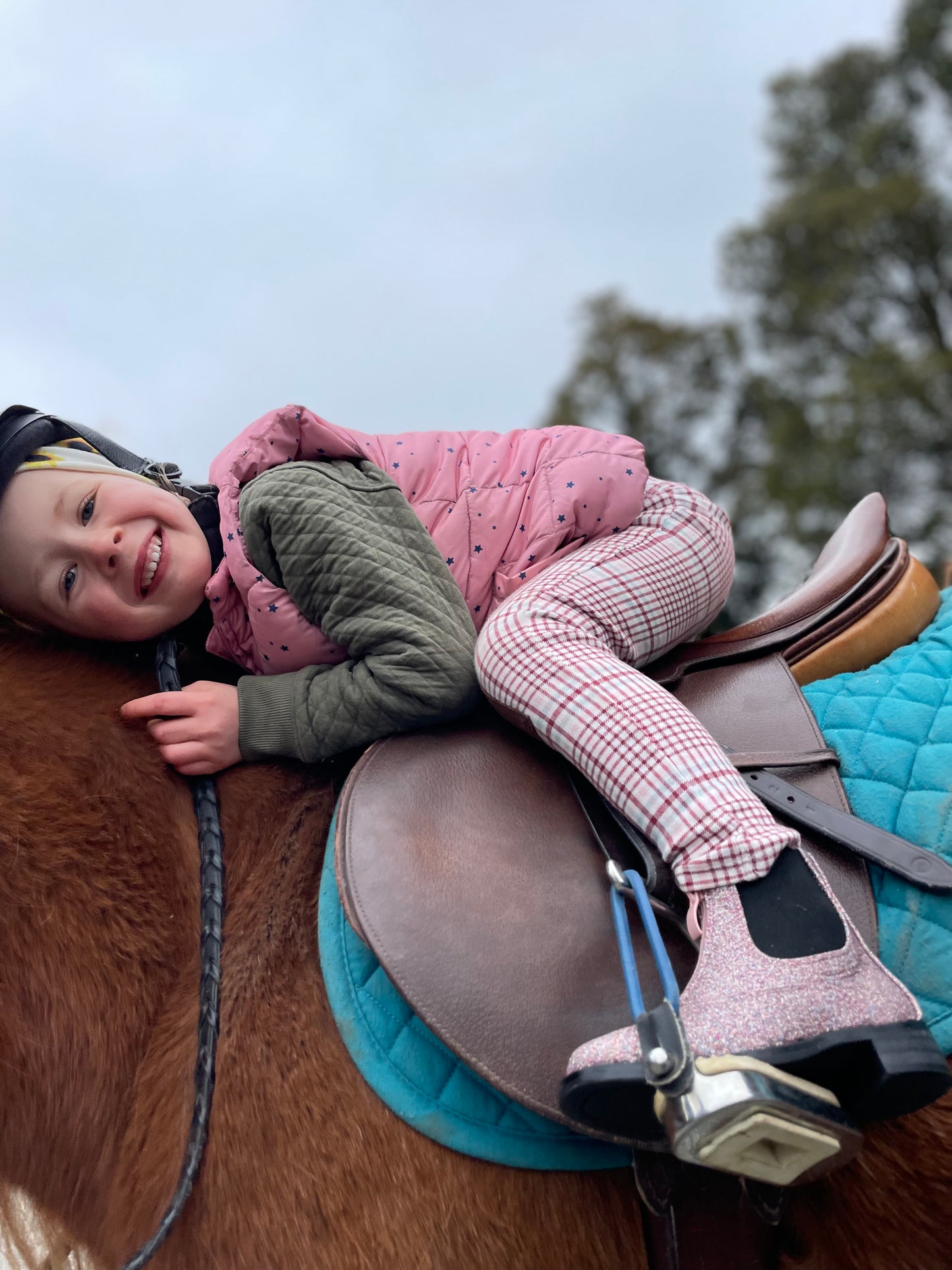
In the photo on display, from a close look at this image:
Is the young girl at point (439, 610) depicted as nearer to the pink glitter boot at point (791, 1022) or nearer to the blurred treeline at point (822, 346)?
the pink glitter boot at point (791, 1022)

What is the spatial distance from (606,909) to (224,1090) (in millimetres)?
491

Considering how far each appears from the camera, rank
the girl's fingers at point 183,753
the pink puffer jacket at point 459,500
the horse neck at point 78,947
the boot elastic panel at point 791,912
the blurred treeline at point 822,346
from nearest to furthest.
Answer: the boot elastic panel at point 791,912, the horse neck at point 78,947, the girl's fingers at point 183,753, the pink puffer jacket at point 459,500, the blurred treeline at point 822,346

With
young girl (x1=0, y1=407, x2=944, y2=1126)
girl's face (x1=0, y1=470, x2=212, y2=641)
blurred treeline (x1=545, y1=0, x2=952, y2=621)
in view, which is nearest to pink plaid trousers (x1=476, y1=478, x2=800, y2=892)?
young girl (x1=0, y1=407, x2=944, y2=1126)

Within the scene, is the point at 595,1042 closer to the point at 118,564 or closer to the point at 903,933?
the point at 903,933

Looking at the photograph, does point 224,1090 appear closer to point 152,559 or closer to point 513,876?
point 513,876

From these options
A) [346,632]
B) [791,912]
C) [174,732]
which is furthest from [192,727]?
[791,912]

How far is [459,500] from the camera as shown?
59.1 inches

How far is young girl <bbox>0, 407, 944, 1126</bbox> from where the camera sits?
97 cm

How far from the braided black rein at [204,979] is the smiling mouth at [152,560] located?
11 centimetres

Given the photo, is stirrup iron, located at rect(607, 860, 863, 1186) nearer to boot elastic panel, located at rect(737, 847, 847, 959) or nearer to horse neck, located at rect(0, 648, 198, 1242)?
boot elastic panel, located at rect(737, 847, 847, 959)

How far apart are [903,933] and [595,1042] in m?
0.39

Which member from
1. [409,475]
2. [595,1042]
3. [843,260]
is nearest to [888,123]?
[843,260]

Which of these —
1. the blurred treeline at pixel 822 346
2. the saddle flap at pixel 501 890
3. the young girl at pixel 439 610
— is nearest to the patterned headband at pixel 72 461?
the young girl at pixel 439 610

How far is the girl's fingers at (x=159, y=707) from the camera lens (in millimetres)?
1207
